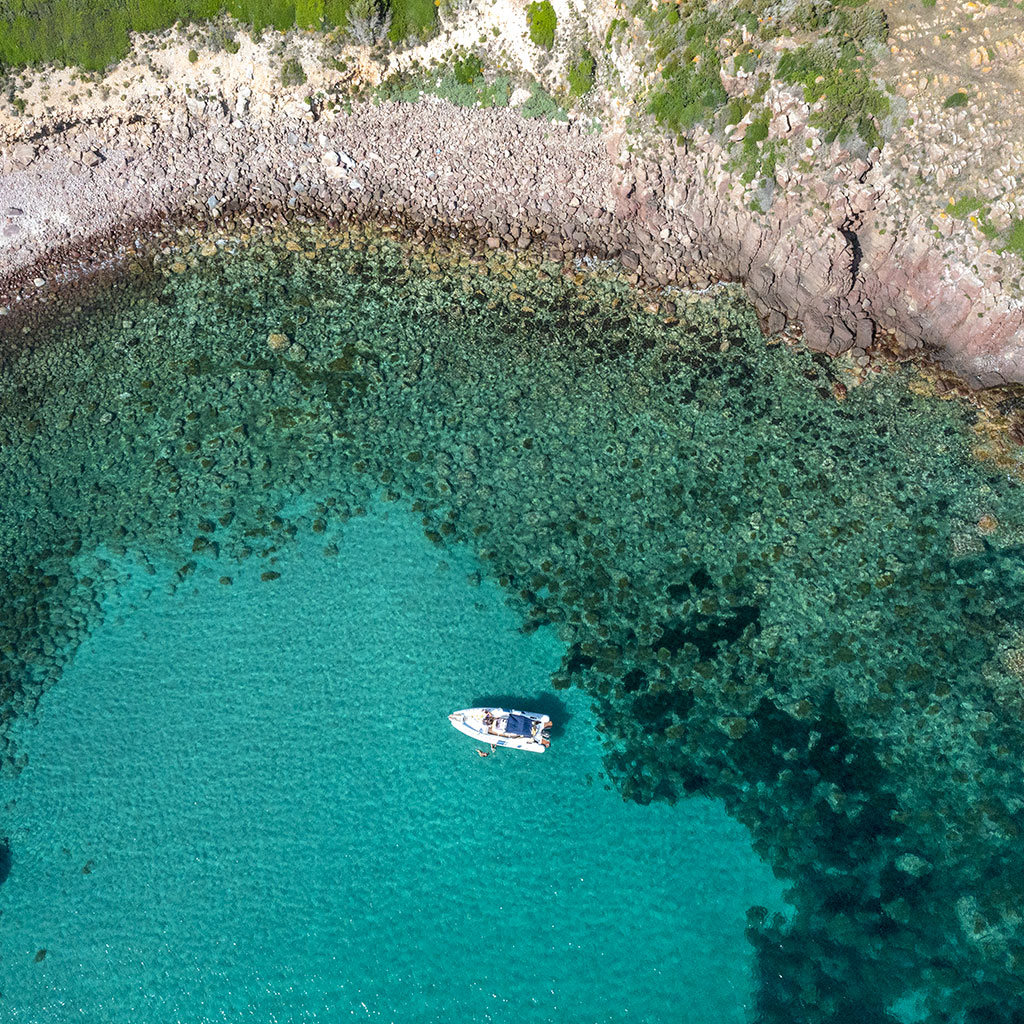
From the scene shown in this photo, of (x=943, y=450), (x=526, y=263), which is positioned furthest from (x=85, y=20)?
(x=943, y=450)

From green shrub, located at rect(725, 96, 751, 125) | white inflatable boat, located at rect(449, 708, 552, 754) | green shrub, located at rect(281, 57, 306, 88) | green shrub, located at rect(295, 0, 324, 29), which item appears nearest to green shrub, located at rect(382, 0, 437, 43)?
green shrub, located at rect(295, 0, 324, 29)

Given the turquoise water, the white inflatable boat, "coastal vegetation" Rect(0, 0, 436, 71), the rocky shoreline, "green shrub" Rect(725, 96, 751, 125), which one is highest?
"coastal vegetation" Rect(0, 0, 436, 71)

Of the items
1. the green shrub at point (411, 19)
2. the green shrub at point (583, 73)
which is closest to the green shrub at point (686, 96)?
the green shrub at point (583, 73)

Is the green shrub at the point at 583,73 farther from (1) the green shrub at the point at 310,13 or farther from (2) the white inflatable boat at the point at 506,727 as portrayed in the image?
(2) the white inflatable boat at the point at 506,727

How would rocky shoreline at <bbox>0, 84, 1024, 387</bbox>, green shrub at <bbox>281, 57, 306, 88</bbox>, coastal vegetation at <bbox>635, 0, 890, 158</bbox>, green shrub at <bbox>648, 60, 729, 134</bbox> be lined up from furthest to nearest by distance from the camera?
1. green shrub at <bbox>281, 57, 306, 88</bbox>
2. green shrub at <bbox>648, 60, 729, 134</bbox>
3. rocky shoreline at <bbox>0, 84, 1024, 387</bbox>
4. coastal vegetation at <bbox>635, 0, 890, 158</bbox>

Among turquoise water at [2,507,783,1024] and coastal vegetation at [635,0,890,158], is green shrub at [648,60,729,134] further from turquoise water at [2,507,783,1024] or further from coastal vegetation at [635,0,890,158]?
turquoise water at [2,507,783,1024]

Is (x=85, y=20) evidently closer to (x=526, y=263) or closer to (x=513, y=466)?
(x=526, y=263)
